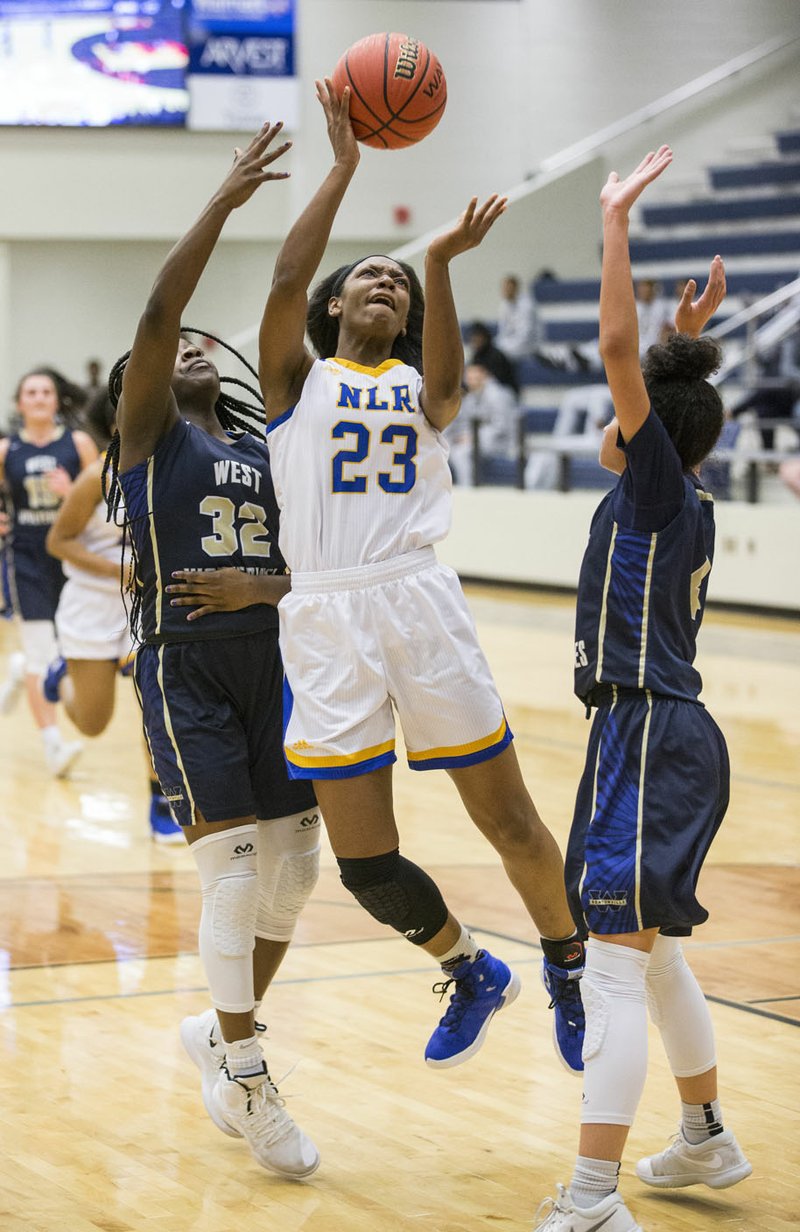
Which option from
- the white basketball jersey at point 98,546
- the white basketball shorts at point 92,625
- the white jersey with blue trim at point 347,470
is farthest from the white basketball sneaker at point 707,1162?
the white basketball jersey at point 98,546

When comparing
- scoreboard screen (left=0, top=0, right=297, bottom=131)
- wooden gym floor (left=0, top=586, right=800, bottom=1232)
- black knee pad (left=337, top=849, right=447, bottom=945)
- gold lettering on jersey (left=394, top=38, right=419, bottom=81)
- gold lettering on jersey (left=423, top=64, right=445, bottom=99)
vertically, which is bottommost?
wooden gym floor (left=0, top=586, right=800, bottom=1232)

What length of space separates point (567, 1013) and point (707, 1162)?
1.57 ft

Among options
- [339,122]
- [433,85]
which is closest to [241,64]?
[433,85]

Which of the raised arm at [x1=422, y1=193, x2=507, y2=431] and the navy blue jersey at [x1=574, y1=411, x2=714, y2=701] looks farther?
the raised arm at [x1=422, y1=193, x2=507, y2=431]

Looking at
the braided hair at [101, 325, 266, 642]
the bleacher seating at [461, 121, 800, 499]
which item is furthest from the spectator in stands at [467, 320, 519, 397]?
the braided hair at [101, 325, 266, 642]

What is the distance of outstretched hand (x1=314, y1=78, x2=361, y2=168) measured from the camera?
3.46 m

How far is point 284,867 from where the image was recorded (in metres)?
3.72

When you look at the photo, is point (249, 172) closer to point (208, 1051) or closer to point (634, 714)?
point (634, 714)

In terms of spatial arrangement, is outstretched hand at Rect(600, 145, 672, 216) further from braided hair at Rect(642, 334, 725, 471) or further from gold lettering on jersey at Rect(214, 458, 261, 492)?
gold lettering on jersey at Rect(214, 458, 261, 492)

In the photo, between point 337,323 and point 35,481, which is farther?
point 35,481

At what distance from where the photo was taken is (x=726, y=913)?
17.9 feet

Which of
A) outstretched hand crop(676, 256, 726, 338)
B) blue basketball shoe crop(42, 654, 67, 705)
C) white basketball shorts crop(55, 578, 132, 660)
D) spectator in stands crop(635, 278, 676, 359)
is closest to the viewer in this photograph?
outstretched hand crop(676, 256, 726, 338)

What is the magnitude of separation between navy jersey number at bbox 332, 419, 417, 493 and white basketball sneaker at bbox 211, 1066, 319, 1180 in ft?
3.94

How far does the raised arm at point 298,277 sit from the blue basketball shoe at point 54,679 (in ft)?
13.9
